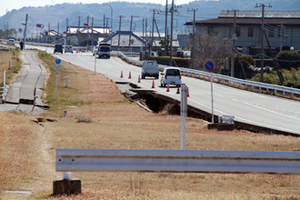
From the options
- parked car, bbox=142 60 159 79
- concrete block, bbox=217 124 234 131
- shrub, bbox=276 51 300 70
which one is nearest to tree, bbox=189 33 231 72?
shrub, bbox=276 51 300 70

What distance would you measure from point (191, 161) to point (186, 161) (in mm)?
85

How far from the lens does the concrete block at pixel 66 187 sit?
6.12 m

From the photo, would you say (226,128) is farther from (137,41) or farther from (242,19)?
(137,41)

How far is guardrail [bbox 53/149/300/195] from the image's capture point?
630 cm

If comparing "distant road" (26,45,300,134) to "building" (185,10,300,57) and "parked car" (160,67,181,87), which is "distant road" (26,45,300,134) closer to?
"parked car" (160,67,181,87)

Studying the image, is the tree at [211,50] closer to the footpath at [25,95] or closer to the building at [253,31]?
the building at [253,31]

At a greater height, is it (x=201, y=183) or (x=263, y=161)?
(x=263, y=161)

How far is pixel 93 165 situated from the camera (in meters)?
6.29

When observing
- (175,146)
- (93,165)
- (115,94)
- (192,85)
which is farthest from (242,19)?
(93,165)

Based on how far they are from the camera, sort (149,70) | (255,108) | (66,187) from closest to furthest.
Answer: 1. (66,187)
2. (255,108)
3. (149,70)

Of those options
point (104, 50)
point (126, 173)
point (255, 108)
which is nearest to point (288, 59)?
point (104, 50)

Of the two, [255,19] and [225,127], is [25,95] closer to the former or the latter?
[225,127]

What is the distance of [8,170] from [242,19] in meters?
86.4

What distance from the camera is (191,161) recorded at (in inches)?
253
